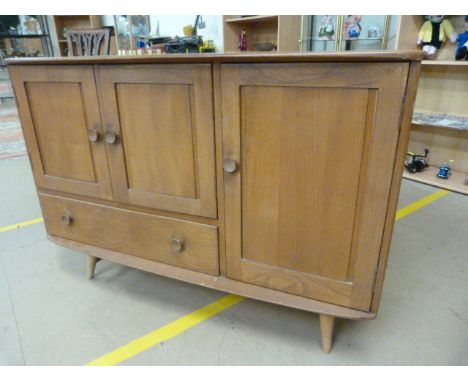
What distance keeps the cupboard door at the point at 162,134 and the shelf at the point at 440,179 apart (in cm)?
195

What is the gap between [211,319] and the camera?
1.33 meters

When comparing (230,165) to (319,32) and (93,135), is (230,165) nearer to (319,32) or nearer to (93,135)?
(93,135)

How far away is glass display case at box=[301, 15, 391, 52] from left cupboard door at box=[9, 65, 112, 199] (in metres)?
2.09

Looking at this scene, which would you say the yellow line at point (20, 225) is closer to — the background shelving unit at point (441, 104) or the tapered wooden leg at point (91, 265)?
the tapered wooden leg at point (91, 265)

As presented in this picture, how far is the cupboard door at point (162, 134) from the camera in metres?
1.00

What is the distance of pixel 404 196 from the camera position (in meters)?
2.30

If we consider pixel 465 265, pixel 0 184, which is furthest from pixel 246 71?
pixel 0 184

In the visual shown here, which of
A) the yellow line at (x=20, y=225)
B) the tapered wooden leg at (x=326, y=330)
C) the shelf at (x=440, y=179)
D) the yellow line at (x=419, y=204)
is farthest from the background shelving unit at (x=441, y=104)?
the yellow line at (x=20, y=225)

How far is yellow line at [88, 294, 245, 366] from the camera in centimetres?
116

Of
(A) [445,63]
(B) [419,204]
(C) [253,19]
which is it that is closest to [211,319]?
(B) [419,204]

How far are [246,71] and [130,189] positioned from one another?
0.59 m

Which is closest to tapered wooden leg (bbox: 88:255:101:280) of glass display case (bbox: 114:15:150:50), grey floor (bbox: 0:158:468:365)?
grey floor (bbox: 0:158:468:365)
